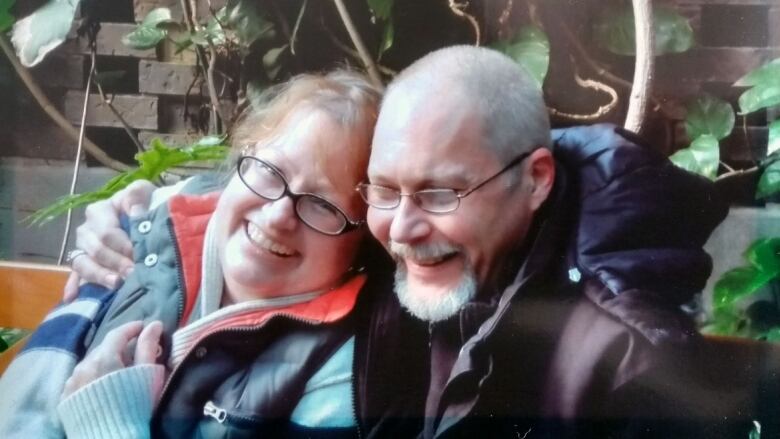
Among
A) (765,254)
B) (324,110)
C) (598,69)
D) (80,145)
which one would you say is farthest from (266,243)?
(765,254)

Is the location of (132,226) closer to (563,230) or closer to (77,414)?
(77,414)

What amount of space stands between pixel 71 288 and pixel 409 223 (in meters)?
0.42

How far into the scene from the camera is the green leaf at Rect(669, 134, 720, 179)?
746 millimetres

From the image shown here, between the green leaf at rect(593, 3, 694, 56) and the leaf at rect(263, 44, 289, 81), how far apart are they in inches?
11.6

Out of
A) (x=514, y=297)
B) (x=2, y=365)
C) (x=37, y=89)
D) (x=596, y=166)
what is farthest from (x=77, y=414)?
(x=596, y=166)

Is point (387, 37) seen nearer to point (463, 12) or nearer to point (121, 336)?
point (463, 12)

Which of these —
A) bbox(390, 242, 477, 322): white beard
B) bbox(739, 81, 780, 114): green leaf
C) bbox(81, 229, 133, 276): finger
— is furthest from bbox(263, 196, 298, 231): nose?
bbox(739, 81, 780, 114): green leaf

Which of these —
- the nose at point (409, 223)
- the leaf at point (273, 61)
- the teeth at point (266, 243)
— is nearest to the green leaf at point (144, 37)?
the leaf at point (273, 61)

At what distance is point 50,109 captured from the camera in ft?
2.97

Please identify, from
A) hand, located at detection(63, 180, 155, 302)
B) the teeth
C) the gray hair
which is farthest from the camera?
hand, located at detection(63, 180, 155, 302)

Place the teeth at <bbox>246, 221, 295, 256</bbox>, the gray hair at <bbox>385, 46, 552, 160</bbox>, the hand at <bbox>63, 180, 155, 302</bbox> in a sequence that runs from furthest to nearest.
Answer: the hand at <bbox>63, 180, 155, 302</bbox> < the teeth at <bbox>246, 221, 295, 256</bbox> < the gray hair at <bbox>385, 46, 552, 160</bbox>

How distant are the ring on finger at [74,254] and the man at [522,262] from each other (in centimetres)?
35

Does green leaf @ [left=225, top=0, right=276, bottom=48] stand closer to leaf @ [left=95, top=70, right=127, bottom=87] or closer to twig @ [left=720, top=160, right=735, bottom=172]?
leaf @ [left=95, top=70, right=127, bottom=87]

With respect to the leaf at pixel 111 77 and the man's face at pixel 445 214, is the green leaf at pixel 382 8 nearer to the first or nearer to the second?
the man's face at pixel 445 214
